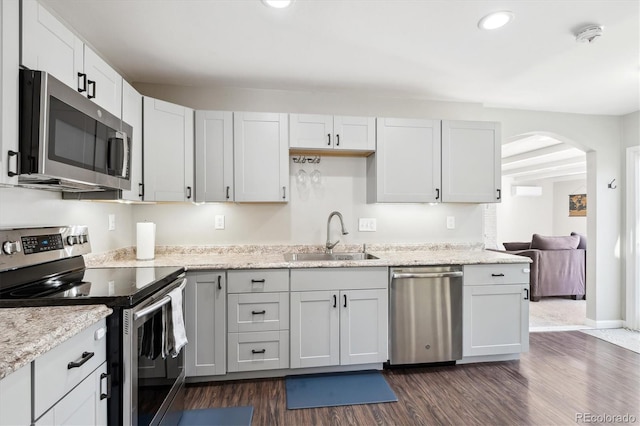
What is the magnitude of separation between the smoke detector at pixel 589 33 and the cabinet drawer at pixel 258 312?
260cm

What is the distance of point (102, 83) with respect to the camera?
6.16 ft

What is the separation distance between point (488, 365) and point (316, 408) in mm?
1565

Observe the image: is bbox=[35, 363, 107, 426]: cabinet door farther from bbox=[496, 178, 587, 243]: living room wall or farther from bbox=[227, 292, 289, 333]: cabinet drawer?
bbox=[496, 178, 587, 243]: living room wall

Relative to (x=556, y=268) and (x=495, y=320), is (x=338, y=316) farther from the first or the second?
(x=556, y=268)

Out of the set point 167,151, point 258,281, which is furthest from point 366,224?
point 167,151

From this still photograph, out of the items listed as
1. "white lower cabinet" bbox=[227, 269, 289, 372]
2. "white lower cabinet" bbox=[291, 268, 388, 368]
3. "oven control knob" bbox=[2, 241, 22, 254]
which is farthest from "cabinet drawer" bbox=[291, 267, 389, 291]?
"oven control knob" bbox=[2, 241, 22, 254]

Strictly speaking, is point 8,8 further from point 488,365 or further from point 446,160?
point 488,365

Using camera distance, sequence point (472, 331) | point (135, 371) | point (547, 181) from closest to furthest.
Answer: point (135, 371) < point (472, 331) < point (547, 181)

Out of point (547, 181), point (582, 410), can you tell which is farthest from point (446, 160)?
point (547, 181)

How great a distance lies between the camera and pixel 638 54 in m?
2.38

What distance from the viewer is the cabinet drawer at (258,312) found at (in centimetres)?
241

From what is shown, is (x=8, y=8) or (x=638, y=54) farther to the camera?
(x=638, y=54)

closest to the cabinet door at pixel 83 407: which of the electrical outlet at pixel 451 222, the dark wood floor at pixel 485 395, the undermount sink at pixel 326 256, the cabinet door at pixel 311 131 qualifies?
the dark wood floor at pixel 485 395

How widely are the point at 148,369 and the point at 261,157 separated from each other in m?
1.71
